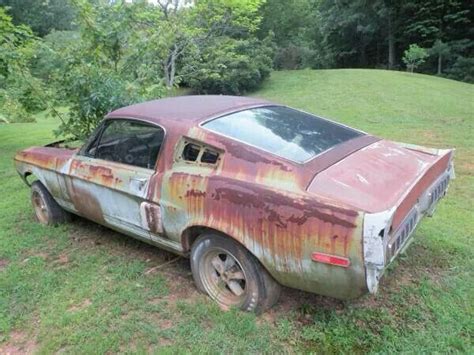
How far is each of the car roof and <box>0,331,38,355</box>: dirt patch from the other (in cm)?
192

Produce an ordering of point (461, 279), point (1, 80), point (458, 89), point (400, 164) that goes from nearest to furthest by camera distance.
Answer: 1. point (400, 164)
2. point (461, 279)
3. point (1, 80)
4. point (458, 89)

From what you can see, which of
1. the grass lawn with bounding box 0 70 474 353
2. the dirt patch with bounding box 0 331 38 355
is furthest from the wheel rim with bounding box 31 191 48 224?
the dirt patch with bounding box 0 331 38 355

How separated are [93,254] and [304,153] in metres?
2.43

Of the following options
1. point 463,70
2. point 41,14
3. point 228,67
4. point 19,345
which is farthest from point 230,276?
point 41,14

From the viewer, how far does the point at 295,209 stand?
263cm

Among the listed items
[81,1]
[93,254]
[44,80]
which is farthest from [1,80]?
[93,254]

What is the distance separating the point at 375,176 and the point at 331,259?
29.0 inches

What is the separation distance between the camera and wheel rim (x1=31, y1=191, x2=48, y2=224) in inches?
197

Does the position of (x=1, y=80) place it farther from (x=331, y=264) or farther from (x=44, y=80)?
(x=331, y=264)

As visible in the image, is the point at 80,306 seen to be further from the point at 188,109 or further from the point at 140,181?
the point at 188,109

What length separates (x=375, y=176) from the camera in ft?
→ 9.57

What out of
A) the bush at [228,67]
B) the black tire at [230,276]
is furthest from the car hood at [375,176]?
the bush at [228,67]

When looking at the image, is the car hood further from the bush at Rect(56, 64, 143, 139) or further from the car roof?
the bush at Rect(56, 64, 143, 139)

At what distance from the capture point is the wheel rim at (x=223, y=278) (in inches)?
125
